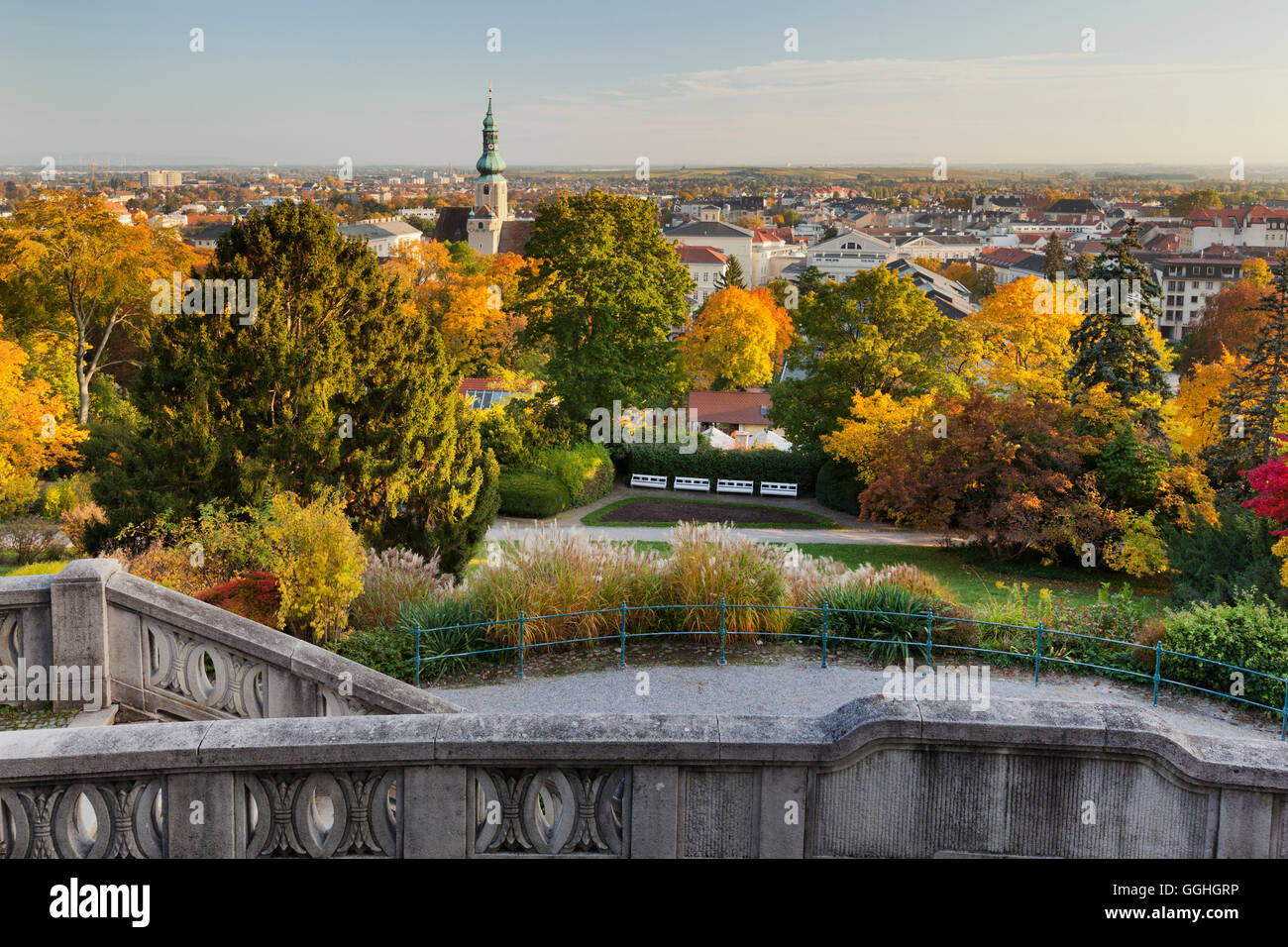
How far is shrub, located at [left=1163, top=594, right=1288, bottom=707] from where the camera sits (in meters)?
11.6

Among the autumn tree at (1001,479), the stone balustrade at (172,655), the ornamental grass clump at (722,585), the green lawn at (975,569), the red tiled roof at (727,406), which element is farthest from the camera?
the red tiled roof at (727,406)

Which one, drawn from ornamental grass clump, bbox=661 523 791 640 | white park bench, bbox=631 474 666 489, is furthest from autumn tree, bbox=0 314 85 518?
ornamental grass clump, bbox=661 523 791 640

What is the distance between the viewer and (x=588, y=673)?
39.4 feet

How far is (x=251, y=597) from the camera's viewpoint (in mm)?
12258

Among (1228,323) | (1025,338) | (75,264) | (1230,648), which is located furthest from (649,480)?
(1228,323)

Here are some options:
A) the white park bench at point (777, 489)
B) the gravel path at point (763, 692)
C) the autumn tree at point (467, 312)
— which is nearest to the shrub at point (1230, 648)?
the gravel path at point (763, 692)

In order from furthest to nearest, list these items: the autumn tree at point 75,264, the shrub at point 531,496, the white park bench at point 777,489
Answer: the autumn tree at point 75,264 → the white park bench at point 777,489 → the shrub at point 531,496

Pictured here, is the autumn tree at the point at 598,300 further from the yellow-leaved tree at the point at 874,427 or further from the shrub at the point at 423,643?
the shrub at the point at 423,643

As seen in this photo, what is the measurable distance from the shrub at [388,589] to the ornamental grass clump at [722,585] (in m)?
3.01

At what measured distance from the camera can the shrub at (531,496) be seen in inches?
1371

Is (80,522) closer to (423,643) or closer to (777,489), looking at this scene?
(423,643)

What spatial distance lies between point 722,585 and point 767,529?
853 inches
